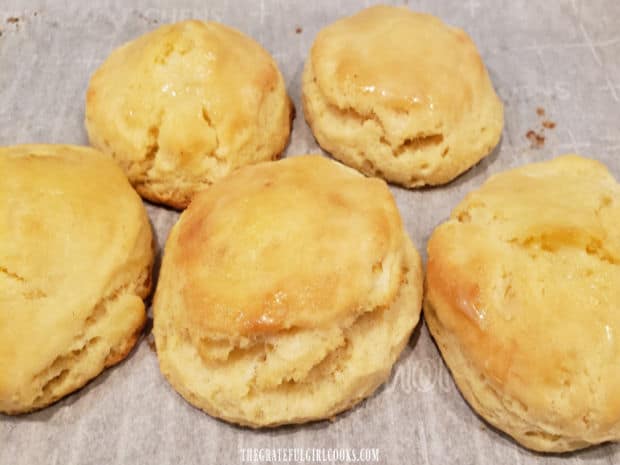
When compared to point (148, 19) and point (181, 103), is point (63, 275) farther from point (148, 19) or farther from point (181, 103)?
point (148, 19)

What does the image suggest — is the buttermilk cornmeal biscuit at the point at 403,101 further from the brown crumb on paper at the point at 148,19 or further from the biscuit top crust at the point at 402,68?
the brown crumb on paper at the point at 148,19

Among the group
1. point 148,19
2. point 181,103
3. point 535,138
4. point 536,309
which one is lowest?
point 535,138

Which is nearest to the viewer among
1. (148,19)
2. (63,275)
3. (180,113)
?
(63,275)

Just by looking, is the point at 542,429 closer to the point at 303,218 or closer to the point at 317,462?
the point at 317,462

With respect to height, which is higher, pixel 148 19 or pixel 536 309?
pixel 148 19

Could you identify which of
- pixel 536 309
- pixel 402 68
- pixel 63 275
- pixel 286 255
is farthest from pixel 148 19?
pixel 536 309

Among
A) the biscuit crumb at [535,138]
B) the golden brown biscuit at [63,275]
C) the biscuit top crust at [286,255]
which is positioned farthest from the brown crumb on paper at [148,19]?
the biscuit crumb at [535,138]

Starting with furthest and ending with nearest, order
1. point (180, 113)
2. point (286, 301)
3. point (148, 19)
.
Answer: point (148, 19), point (180, 113), point (286, 301)

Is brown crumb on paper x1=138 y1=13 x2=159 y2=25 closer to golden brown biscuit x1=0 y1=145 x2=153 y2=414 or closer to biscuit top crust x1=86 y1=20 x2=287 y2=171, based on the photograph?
biscuit top crust x1=86 y1=20 x2=287 y2=171
